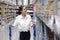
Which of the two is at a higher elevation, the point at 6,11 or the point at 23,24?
the point at 23,24

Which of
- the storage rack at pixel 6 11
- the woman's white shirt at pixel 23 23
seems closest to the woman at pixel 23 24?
the woman's white shirt at pixel 23 23

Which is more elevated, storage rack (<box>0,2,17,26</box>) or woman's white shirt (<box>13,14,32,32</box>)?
woman's white shirt (<box>13,14,32,32</box>)

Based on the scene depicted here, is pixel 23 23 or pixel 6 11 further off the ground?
pixel 23 23

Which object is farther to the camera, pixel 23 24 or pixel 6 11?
pixel 6 11

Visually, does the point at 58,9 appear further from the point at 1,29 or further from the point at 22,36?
the point at 1,29

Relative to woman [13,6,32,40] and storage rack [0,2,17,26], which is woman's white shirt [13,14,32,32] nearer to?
woman [13,6,32,40]

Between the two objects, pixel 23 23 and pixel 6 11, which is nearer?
pixel 23 23

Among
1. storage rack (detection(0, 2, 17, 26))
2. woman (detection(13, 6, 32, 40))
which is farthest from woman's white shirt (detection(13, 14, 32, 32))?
storage rack (detection(0, 2, 17, 26))

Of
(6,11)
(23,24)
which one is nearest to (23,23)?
(23,24)

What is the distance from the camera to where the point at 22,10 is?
185 inches

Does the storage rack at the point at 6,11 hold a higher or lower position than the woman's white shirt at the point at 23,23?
lower

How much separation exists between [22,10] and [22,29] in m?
0.53

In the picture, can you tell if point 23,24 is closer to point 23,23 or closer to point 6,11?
point 23,23

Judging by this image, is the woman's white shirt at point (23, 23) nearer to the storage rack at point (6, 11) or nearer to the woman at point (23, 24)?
the woman at point (23, 24)
